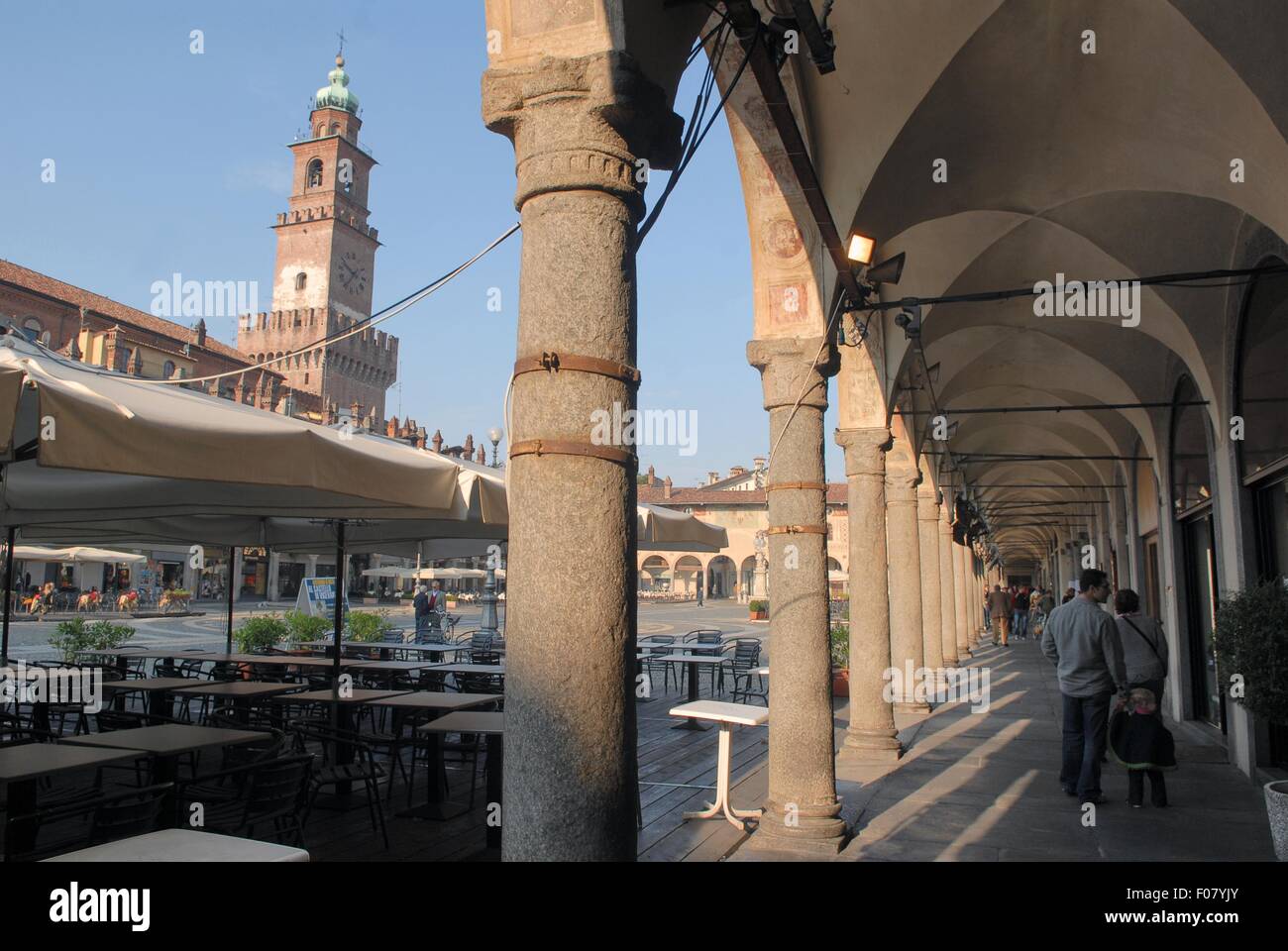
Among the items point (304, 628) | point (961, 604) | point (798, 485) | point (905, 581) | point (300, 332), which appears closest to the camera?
point (798, 485)

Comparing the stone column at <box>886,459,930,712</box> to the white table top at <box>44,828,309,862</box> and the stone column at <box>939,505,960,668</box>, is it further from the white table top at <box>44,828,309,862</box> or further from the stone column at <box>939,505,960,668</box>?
the white table top at <box>44,828,309,862</box>

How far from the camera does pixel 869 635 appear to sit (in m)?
8.06

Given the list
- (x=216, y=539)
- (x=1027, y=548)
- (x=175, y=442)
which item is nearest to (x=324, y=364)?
(x=1027, y=548)

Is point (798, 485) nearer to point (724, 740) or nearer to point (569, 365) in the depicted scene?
point (724, 740)

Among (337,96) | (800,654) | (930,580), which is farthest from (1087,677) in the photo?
(337,96)

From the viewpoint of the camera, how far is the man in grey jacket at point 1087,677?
6.35 meters

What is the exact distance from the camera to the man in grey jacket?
635 cm

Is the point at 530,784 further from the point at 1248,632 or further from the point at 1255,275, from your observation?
the point at 1255,275

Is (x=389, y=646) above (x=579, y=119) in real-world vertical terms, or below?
below

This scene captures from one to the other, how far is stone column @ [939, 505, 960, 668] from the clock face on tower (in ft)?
214

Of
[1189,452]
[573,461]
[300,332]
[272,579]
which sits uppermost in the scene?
[300,332]

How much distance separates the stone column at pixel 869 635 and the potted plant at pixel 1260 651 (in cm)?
276

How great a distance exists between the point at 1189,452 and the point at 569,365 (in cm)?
981

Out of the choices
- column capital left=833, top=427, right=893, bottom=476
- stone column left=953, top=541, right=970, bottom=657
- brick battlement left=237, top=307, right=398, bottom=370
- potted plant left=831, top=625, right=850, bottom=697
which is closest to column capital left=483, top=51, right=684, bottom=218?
column capital left=833, top=427, right=893, bottom=476
